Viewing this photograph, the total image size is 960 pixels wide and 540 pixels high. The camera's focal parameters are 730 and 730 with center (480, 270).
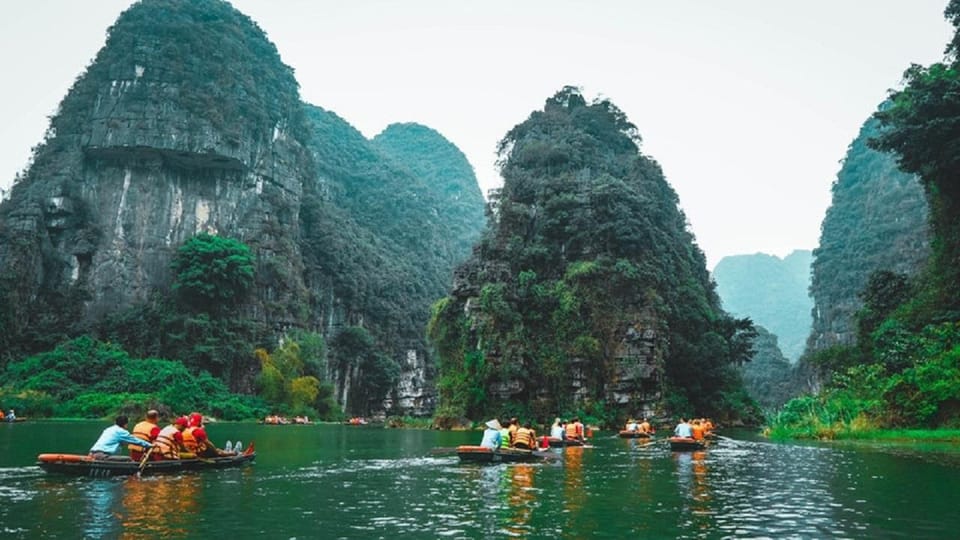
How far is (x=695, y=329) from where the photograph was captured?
57.2 meters

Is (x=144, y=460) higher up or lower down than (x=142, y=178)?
lower down

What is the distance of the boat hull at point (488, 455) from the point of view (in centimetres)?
2042

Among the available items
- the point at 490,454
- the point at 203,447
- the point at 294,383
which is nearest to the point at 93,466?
the point at 203,447

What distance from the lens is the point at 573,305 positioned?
4966cm

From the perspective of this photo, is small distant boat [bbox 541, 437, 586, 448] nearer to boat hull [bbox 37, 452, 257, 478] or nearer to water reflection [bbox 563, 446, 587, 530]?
water reflection [bbox 563, 446, 587, 530]

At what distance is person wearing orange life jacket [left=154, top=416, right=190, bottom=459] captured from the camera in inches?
653

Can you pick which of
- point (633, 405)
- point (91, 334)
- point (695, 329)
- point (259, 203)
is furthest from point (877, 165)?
point (91, 334)

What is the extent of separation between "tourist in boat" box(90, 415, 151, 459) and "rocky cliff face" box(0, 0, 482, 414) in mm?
54327

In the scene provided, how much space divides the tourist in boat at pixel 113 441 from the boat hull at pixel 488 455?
27.2 ft

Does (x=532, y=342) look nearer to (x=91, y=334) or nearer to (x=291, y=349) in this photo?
(x=291, y=349)

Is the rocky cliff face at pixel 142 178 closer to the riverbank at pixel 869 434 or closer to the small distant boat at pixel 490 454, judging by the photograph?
the riverbank at pixel 869 434

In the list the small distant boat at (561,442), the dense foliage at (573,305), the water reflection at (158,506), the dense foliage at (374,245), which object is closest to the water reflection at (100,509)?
the water reflection at (158,506)

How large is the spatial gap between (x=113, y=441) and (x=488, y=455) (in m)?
9.52

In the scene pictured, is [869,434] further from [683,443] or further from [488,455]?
[488,455]
